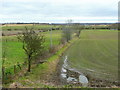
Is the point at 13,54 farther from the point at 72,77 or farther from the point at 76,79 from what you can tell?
the point at 76,79

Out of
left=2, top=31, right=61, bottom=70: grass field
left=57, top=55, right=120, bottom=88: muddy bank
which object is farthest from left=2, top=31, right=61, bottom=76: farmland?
left=57, top=55, right=120, bottom=88: muddy bank

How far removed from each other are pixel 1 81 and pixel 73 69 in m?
9.72

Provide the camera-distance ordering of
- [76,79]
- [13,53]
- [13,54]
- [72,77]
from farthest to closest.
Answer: [13,53] < [13,54] < [72,77] < [76,79]

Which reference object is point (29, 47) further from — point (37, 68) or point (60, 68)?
point (60, 68)

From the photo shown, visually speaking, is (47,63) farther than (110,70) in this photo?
Yes

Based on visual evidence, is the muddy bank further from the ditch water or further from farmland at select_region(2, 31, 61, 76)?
farmland at select_region(2, 31, 61, 76)

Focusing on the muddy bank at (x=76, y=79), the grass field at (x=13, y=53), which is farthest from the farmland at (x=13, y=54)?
the muddy bank at (x=76, y=79)

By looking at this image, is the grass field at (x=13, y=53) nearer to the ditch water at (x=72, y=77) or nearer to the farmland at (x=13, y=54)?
the farmland at (x=13, y=54)

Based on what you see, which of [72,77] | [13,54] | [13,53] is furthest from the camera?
[13,53]

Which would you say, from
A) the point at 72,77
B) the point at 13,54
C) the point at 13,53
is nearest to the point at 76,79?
the point at 72,77

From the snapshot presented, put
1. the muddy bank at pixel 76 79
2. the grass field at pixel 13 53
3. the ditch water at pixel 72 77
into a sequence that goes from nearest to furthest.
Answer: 1. the muddy bank at pixel 76 79
2. the ditch water at pixel 72 77
3. the grass field at pixel 13 53

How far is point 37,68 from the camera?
20281 mm

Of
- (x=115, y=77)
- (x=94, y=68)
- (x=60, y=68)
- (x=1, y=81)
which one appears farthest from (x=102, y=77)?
(x=1, y=81)

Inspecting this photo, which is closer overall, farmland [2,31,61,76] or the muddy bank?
the muddy bank
